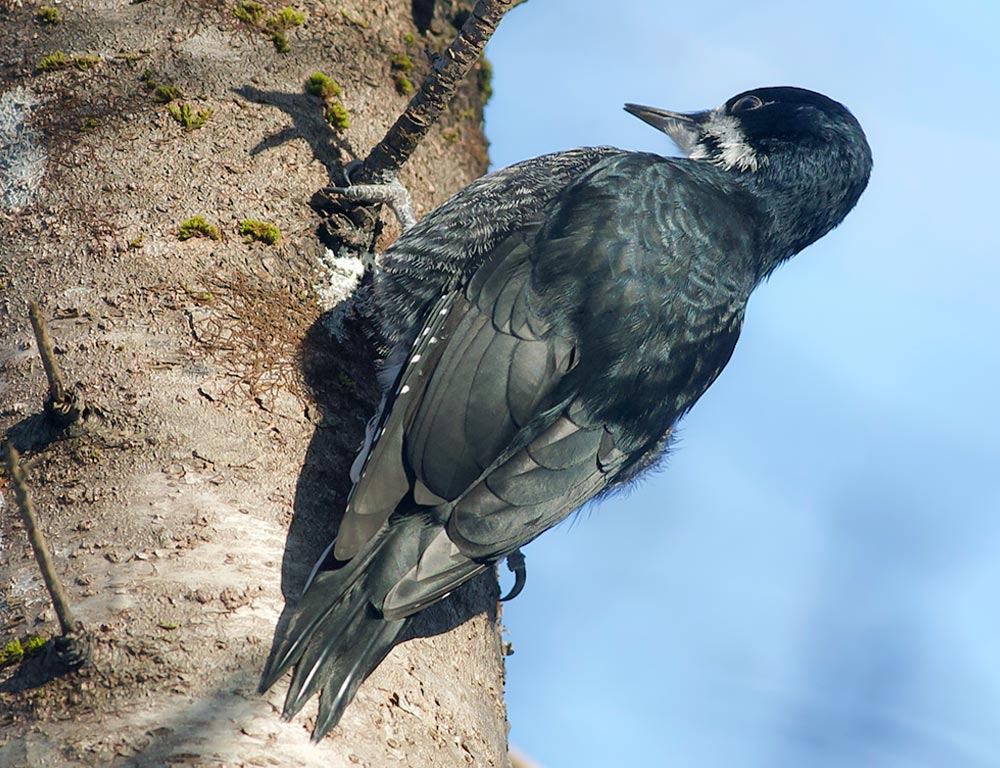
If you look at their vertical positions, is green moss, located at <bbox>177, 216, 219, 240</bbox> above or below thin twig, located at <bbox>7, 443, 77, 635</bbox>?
above

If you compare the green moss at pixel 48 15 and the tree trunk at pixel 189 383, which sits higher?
the green moss at pixel 48 15

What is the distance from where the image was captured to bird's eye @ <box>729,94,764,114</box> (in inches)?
141

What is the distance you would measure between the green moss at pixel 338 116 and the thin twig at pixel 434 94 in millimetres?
123

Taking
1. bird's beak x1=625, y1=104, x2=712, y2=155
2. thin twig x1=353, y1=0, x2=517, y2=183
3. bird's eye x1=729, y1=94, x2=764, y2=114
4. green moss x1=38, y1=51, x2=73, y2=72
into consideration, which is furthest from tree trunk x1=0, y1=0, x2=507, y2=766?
bird's eye x1=729, y1=94, x2=764, y2=114

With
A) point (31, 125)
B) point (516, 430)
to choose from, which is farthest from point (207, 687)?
point (31, 125)

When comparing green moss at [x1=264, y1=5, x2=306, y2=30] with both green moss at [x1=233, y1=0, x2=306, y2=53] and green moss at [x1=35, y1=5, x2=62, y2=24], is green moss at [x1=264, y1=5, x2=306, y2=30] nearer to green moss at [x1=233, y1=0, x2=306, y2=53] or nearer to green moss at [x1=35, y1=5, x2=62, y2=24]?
green moss at [x1=233, y1=0, x2=306, y2=53]

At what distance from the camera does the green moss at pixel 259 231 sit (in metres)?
2.51

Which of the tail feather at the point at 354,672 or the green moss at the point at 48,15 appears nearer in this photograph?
the tail feather at the point at 354,672

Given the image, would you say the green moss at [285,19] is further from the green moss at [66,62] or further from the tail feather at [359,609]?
the tail feather at [359,609]

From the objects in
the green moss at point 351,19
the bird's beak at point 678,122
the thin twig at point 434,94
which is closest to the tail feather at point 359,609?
the thin twig at point 434,94

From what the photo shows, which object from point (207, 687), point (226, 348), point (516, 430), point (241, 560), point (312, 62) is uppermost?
point (312, 62)

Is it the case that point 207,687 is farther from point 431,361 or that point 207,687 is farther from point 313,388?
point 431,361

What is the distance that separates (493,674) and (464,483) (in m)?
0.42

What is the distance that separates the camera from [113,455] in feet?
6.86
